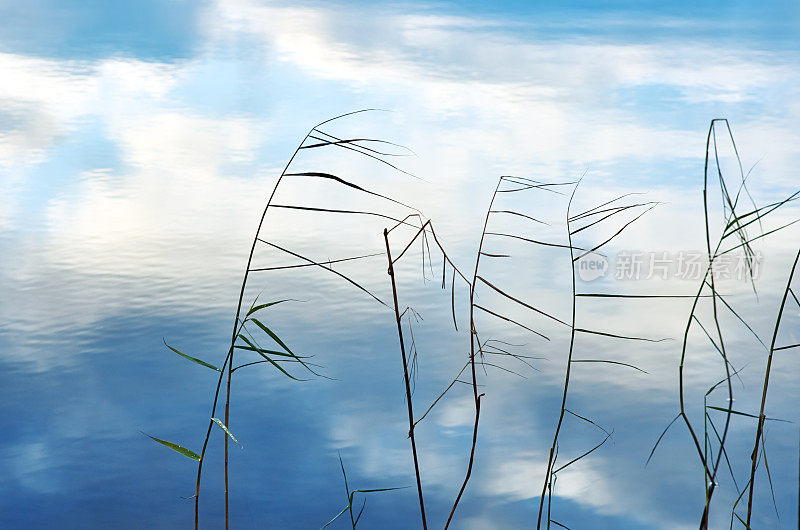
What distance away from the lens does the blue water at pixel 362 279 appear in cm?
153

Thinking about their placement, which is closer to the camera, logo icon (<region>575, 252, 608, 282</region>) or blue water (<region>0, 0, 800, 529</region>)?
blue water (<region>0, 0, 800, 529</region>)

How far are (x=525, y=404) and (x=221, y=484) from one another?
2.10 feet

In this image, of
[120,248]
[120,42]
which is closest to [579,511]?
[120,248]

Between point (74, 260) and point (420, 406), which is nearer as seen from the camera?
point (420, 406)

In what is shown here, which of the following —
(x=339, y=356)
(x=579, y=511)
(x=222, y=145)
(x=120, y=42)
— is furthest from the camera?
(x=120, y=42)

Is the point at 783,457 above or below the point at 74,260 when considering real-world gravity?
below

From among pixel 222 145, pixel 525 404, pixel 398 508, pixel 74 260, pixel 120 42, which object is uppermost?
pixel 120 42

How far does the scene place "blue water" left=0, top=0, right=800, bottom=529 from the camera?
5.01ft

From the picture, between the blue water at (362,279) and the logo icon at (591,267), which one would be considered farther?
the logo icon at (591,267)

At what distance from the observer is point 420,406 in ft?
5.80

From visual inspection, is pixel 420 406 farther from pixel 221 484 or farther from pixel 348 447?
pixel 221 484

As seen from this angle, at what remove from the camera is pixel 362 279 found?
237cm

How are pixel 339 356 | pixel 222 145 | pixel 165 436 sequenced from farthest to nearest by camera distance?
pixel 222 145
pixel 339 356
pixel 165 436

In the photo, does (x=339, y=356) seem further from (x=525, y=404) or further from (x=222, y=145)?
(x=222, y=145)
